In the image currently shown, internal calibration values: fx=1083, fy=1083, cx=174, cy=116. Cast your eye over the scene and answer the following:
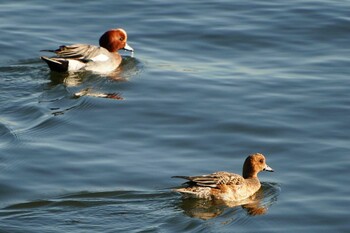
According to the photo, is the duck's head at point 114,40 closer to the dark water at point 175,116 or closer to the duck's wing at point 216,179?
the dark water at point 175,116

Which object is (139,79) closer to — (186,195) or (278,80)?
(278,80)

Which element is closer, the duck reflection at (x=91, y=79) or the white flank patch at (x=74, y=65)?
the duck reflection at (x=91, y=79)

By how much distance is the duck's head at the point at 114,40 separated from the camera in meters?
17.8

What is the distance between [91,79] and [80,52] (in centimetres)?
50

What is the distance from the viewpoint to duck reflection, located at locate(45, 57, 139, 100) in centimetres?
1587

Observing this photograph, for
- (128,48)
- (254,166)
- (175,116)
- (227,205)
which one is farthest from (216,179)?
(128,48)

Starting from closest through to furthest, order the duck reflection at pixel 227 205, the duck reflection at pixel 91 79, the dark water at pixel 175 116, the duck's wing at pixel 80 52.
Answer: the dark water at pixel 175 116 < the duck reflection at pixel 227 205 < the duck reflection at pixel 91 79 < the duck's wing at pixel 80 52

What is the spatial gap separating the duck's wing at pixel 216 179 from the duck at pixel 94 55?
550 centimetres

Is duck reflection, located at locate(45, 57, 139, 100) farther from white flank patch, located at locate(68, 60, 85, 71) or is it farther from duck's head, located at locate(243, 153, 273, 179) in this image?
duck's head, located at locate(243, 153, 273, 179)

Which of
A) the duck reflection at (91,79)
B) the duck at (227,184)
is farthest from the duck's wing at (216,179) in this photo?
the duck reflection at (91,79)

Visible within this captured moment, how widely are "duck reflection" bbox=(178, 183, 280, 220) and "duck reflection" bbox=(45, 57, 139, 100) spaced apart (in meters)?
3.95

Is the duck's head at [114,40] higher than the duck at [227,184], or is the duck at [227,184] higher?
the duck's head at [114,40]

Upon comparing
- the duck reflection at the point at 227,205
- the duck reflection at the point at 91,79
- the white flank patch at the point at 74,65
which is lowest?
the duck reflection at the point at 227,205

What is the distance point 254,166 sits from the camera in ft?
40.6
